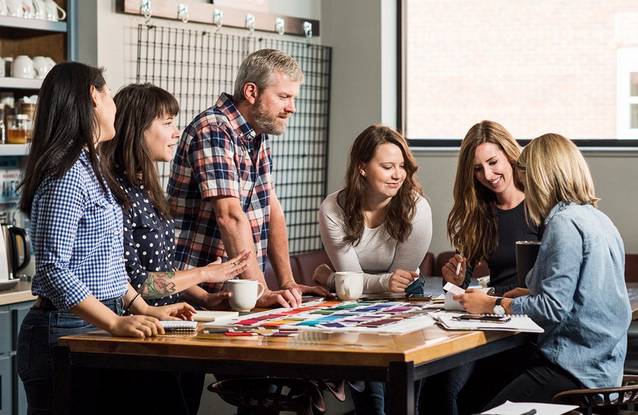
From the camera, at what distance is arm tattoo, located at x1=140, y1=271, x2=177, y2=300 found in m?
2.98

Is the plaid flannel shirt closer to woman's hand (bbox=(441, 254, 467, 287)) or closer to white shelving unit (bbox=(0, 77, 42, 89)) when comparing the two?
woman's hand (bbox=(441, 254, 467, 287))

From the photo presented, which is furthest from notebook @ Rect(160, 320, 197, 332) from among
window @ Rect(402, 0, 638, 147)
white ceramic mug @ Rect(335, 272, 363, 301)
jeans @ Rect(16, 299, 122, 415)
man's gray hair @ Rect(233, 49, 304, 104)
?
window @ Rect(402, 0, 638, 147)

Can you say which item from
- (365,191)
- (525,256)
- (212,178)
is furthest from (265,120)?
(525,256)

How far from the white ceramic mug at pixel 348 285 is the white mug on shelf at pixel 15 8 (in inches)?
75.9

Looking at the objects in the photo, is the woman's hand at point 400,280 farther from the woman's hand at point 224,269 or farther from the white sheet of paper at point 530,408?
the white sheet of paper at point 530,408

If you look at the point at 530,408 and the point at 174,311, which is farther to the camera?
the point at 174,311

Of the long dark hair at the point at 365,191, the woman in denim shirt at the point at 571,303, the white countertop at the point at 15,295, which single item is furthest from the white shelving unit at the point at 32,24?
the woman in denim shirt at the point at 571,303

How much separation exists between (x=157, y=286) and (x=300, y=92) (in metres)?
2.93

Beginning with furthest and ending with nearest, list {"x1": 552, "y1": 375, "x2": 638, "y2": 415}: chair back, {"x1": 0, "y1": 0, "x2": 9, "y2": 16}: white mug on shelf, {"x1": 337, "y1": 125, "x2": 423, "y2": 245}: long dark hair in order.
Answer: {"x1": 0, "y1": 0, "x2": 9, "y2": 16}: white mug on shelf < {"x1": 337, "y1": 125, "x2": 423, "y2": 245}: long dark hair < {"x1": 552, "y1": 375, "x2": 638, "y2": 415}: chair back

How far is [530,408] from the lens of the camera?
269cm

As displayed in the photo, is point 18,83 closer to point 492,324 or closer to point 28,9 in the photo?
point 28,9

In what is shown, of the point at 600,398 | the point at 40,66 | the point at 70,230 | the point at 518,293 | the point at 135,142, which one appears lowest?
the point at 600,398

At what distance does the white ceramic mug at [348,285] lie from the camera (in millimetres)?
3322

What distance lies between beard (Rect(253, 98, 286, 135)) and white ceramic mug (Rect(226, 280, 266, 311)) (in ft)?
2.12
